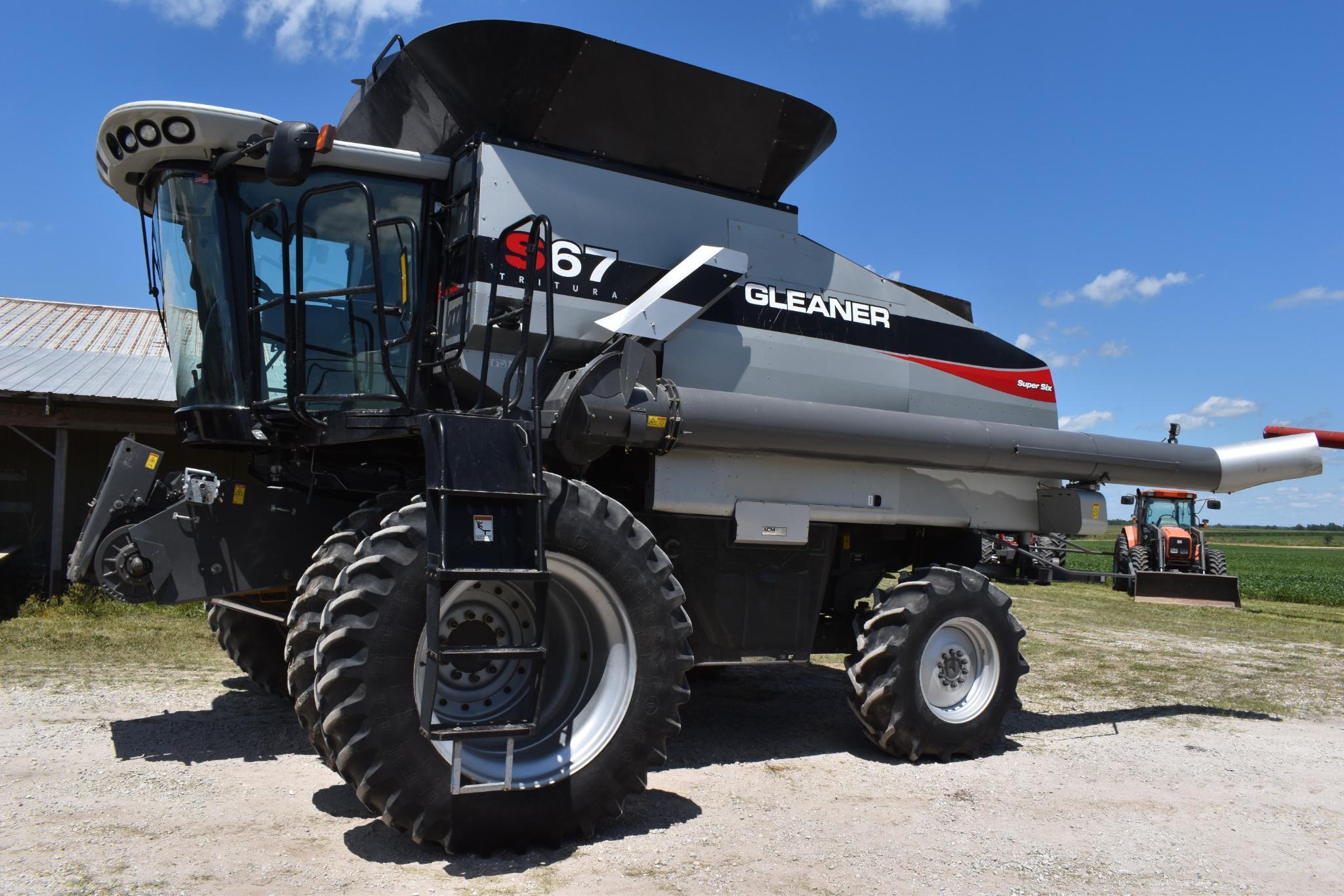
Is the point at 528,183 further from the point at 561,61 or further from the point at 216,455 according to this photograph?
the point at 216,455

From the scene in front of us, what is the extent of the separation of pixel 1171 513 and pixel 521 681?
78.4 ft

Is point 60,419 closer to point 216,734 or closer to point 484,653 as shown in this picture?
point 216,734

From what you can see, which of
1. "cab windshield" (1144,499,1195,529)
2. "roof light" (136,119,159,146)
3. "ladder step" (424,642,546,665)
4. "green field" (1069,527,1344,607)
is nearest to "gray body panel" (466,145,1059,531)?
"green field" (1069,527,1344,607)

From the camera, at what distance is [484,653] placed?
419cm

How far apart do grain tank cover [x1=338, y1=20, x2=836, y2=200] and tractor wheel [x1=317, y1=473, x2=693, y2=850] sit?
7.74ft

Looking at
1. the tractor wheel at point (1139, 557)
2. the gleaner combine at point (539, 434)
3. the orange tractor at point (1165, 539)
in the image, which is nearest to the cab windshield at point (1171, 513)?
the orange tractor at point (1165, 539)

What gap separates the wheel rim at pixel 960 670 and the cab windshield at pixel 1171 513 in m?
20.2

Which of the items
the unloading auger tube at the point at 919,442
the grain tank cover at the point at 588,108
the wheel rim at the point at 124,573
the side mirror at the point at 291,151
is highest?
the grain tank cover at the point at 588,108

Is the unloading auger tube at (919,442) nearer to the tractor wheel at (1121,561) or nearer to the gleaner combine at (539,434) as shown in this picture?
the gleaner combine at (539,434)

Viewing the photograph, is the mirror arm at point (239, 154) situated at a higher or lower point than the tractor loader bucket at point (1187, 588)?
higher

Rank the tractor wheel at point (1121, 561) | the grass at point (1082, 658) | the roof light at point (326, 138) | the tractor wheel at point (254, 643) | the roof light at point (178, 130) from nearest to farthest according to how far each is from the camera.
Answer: the roof light at point (326, 138) < the roof light at point (178, 130) < the tractor wheel at point (254, 643) < the grass at point (1082, 658) < the tractor wheel at point (1121, 561)

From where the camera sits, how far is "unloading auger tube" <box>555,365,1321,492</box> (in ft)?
18.1

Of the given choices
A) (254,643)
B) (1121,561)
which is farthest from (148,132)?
(1121,561)

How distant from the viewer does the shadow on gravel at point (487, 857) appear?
4.12 metres
